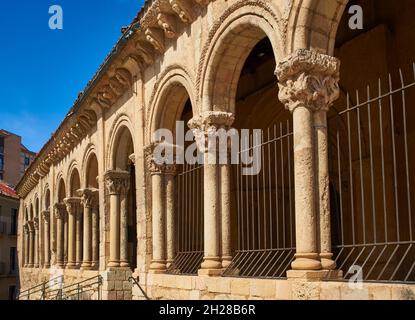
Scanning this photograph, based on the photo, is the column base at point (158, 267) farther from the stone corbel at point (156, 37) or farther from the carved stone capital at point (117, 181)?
the stone corbel at point (156, 37)

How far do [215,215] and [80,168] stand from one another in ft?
28.7

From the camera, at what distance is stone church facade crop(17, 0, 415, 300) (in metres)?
6.20

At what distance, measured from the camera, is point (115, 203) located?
43.0ft

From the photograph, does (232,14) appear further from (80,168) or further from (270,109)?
(80,168)

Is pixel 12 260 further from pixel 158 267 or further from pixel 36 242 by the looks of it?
pixel 158 267

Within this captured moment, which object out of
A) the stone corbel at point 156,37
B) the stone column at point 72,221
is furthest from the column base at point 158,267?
the stone column at point 72,221

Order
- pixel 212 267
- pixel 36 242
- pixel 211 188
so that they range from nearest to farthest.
Answer: pixel 212 267, pixel 211 188, pixel 36 242

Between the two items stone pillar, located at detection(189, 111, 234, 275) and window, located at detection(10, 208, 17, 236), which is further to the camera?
window, located at detection(10, 208, 17, 236)

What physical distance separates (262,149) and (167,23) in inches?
99.3

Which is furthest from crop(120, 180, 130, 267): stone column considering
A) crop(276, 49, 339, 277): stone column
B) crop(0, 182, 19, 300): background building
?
crop(0, 182, 19, 300): background building

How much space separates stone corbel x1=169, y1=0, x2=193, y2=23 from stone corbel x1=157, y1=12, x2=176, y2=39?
44cm

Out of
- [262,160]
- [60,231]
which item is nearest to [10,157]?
[60,231]

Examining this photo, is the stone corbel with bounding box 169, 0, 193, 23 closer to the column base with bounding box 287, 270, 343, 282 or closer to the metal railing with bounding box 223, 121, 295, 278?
the metal railing with bounding box 223, 121, 295, 278
